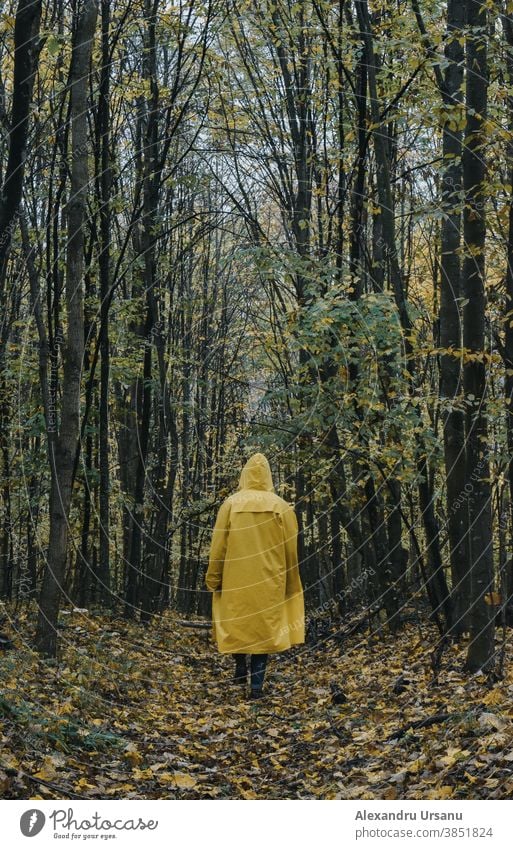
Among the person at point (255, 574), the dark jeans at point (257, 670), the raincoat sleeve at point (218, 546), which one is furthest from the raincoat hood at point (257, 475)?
the dark jeans at point (257, 670)

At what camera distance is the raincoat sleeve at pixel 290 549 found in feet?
30.6

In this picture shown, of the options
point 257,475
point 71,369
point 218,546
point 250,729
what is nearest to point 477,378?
point 257,475

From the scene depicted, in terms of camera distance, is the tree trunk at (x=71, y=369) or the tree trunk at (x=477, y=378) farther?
the tree trunk at (x=71, y=369)

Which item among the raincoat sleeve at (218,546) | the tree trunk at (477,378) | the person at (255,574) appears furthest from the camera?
the raincoat sleeve at (218,546)

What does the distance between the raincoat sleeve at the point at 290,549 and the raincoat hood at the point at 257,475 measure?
1.20 ft

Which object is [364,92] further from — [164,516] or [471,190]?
[164,516]

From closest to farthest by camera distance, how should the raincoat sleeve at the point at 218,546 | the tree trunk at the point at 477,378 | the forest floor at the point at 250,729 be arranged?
1. the forest floor at the point at 250,729
2. the tree trunk at the point at 477,378
3. the raincoat sleeve at the point at 218,546

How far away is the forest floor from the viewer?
18.8 ft

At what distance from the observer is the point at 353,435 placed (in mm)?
11875

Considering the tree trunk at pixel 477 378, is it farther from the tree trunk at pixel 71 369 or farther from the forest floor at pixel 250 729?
the tree trunk at pixel 71 369

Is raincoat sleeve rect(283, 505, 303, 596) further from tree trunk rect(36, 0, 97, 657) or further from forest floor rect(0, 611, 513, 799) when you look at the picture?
tree trunk rect(36, 0, 97, 657)

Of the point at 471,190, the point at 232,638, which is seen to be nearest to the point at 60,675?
the point at 232,638

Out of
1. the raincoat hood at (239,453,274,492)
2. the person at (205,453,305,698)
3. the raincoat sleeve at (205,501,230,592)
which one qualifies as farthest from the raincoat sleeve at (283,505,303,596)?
the raincoat sleeve at (205,501,230,592)

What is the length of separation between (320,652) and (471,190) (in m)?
7.23
